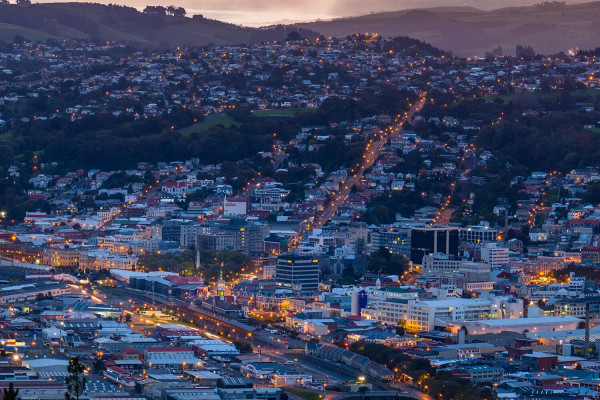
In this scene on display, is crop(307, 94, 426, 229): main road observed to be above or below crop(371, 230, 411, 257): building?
above

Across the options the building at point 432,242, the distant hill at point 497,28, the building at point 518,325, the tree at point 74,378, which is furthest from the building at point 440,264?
the distant hill at point 497,28

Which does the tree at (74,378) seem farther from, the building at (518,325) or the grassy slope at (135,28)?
the grassy slope at (135,28)

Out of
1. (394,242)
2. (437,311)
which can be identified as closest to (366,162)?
(394,242)

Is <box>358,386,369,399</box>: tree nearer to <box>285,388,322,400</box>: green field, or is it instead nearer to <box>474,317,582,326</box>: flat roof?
<box>285,388,322,400</box>: green field

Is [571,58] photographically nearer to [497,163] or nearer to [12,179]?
[497,163]

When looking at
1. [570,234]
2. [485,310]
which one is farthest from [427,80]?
[485,310]

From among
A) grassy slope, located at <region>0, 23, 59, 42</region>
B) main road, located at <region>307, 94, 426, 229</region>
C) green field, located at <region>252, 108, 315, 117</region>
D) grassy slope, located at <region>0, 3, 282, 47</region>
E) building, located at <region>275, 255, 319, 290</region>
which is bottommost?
building, located at <region>275, 255, 319, 290</region>

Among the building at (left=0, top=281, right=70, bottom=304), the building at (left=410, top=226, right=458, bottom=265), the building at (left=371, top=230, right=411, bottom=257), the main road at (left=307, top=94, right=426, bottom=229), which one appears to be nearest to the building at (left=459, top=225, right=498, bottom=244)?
the building at (left=410, top=226, right=458, bottom=265)

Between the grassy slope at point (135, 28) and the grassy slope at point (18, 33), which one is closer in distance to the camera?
the grassy slope at point (18, 33)
